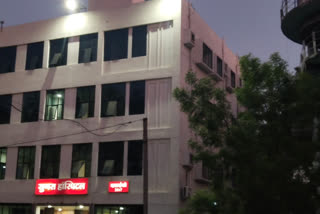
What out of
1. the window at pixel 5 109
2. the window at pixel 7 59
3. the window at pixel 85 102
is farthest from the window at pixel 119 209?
the window at pixel 7 59

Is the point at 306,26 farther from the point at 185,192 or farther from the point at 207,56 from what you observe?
the point at 185,192

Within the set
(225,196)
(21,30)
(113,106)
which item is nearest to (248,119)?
(225,196)

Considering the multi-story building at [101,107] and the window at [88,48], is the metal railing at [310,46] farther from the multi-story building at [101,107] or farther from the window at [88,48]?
the window at [88,48]

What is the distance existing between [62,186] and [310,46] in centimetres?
1691

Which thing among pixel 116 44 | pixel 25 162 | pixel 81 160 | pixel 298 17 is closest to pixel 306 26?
pixel 298 17

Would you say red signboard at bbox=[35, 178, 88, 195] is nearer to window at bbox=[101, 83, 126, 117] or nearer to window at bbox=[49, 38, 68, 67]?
window at bbox=[101, 83, 126, 117]

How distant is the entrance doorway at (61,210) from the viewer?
1315 inches

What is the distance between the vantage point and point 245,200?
50.1ft

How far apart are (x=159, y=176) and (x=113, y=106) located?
544 cm

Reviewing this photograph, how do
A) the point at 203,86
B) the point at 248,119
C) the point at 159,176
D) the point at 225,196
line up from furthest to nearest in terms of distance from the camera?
1. the point at 159,176
2. the point at 203,86
3. the point at 248,119
4. the point at 225,196

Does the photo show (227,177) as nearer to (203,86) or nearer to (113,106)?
(203,86)

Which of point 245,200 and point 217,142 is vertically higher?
point 217,142

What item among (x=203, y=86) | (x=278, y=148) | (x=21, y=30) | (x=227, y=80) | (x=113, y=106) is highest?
(x=21, y=30)

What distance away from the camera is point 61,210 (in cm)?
3403
